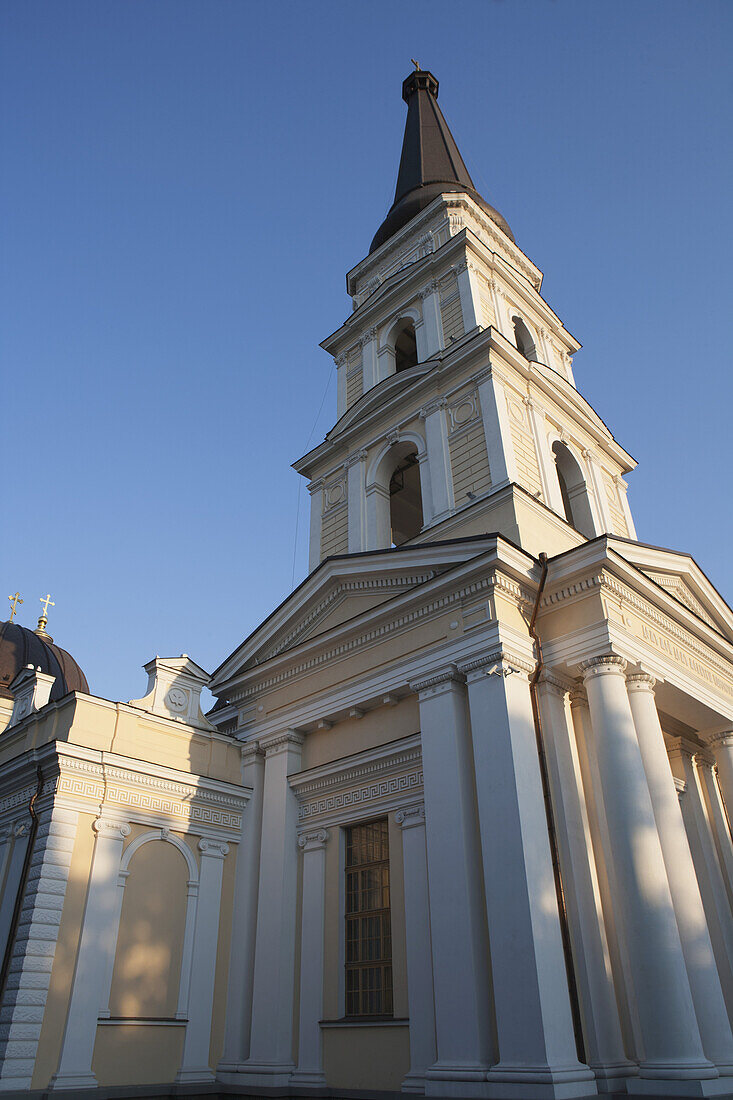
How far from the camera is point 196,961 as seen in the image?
12.8m

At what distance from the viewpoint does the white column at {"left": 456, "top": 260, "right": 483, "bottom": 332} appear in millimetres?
18250

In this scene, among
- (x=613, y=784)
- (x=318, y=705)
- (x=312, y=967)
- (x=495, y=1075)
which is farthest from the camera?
(x=318, y=705)

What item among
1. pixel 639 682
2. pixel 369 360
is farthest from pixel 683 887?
pixel 369 360

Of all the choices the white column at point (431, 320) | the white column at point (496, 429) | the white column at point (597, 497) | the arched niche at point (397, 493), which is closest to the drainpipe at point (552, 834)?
the white column at point (496, 429)

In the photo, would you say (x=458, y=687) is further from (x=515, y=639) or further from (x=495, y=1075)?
(x=495, y=1075)

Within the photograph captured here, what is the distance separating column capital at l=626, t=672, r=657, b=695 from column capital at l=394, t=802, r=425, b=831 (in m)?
3.47

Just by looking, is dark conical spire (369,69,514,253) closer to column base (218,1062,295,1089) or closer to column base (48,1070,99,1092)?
column base (218,1062,295,1089)

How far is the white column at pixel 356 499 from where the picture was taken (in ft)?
A: 57.0

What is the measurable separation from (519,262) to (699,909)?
17.4 m

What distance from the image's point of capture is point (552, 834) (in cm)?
1058

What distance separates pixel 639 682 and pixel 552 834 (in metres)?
2.61

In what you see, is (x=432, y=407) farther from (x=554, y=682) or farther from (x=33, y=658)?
(x=33, y=658)

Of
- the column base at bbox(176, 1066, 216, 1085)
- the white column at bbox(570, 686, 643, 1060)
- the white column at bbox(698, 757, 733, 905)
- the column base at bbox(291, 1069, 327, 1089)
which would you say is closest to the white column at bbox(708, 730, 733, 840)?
Answer: the white column at bbox(698, 757, 733, 905)

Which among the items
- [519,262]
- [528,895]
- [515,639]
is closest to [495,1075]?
[528,895]
